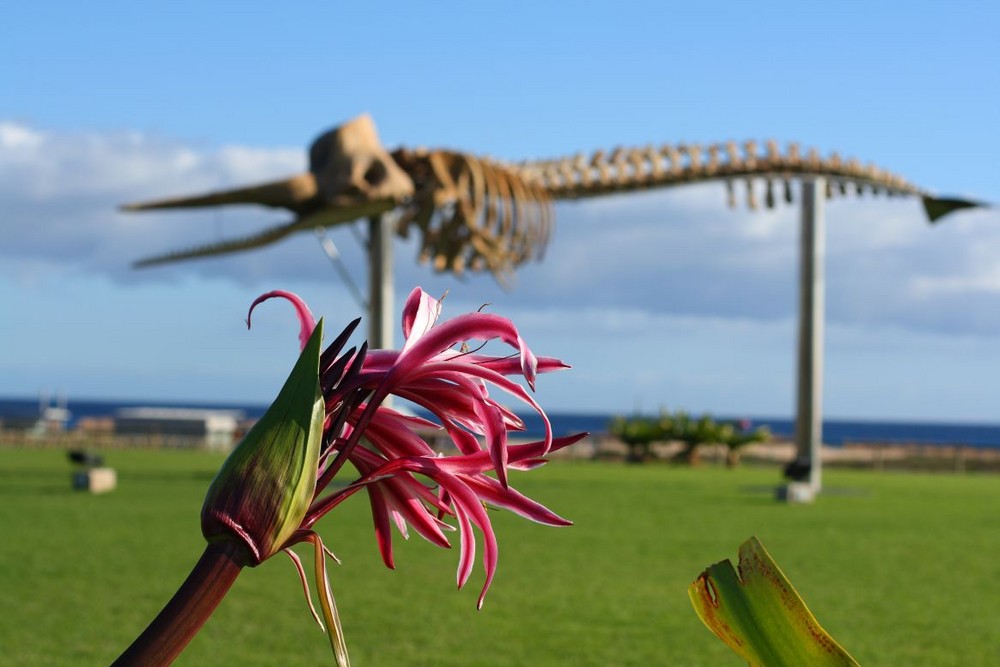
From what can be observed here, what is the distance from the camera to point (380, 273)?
12.5 m

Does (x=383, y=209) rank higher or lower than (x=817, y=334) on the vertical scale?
higher

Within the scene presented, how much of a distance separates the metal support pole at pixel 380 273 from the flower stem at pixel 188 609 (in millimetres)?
11779

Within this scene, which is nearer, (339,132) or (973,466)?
(339,132)

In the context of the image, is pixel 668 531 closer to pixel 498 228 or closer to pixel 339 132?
pixel 498 228

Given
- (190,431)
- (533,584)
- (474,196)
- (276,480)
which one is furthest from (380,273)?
(190,431)

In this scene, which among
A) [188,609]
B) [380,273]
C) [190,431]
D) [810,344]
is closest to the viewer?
[188,609]

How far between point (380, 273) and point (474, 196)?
4.60ft

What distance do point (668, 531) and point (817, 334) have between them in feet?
18.3

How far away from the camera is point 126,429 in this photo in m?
26.0

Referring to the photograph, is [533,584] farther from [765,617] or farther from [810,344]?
[810,344]

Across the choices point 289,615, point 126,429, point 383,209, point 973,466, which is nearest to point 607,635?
point 289,615

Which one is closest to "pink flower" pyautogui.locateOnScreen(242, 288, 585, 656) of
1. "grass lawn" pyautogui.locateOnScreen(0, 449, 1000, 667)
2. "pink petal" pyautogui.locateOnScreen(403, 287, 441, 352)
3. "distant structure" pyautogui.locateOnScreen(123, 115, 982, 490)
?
"pink petal" pyautogui.locateOnScreen(403, 287, 441, 352)

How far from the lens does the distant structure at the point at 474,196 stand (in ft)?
40.3

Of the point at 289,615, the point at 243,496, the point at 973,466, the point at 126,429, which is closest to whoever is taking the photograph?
the point at 243,496
